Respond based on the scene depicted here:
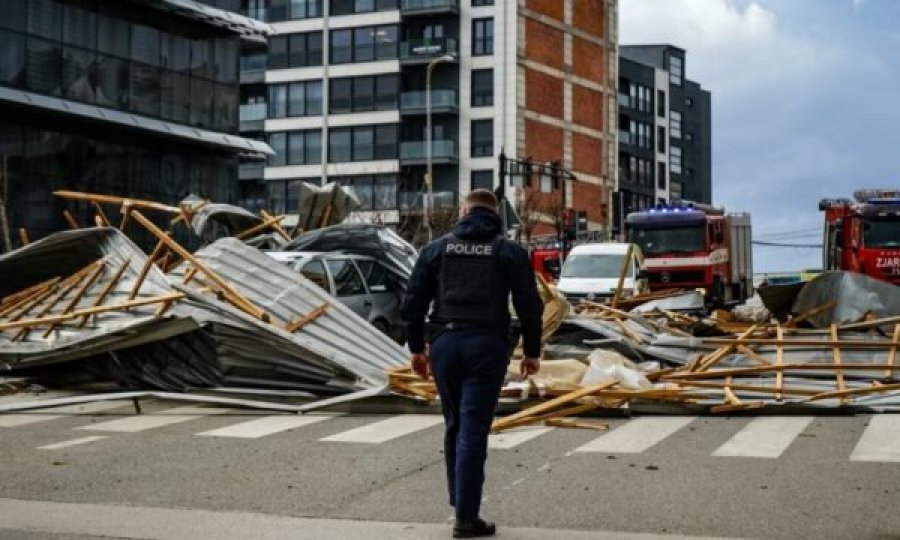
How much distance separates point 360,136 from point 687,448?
70.7m

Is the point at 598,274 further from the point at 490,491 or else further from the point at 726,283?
the point at 490,491

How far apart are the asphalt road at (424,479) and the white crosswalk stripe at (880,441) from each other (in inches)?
1.0

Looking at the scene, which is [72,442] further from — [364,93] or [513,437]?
[364,93]

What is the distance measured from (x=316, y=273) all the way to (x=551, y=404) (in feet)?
26.3

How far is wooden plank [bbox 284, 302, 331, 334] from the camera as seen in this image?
49.9 feet

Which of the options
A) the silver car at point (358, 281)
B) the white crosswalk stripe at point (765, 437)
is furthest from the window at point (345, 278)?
the white crosswalk stripe at point (765, 437)

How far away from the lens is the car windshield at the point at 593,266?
32.5 meters

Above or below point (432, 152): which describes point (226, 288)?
below

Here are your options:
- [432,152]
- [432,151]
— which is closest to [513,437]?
[432,152]

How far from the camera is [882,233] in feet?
100

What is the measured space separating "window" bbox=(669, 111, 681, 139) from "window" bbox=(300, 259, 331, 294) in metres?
96.6

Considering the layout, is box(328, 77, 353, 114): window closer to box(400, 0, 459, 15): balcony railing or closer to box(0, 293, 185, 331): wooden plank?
box(400, 0, 459, 15): balcony railing

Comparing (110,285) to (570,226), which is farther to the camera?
(570,226)

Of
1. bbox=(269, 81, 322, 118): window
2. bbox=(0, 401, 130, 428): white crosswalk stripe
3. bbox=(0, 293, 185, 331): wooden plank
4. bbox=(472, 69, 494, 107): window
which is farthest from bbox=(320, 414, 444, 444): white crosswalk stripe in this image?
bbox=(269, 81, 322, 118): window
